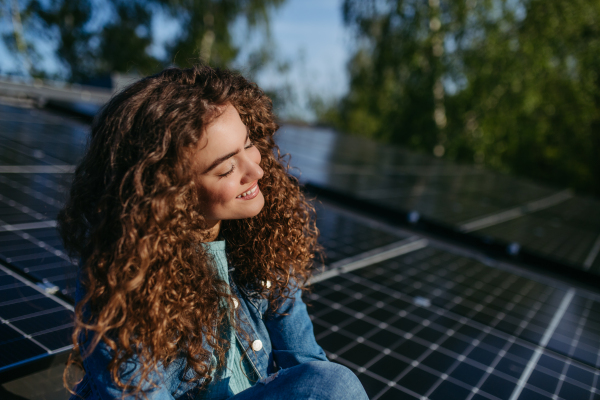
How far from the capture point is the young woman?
1.38 meters

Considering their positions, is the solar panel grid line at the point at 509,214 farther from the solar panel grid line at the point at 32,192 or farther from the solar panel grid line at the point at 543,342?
the solar panel grid line at the point at 32,192

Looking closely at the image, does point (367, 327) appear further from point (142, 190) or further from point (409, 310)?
point (142, 190)

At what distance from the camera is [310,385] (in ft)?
4.63

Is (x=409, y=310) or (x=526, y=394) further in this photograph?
(x=409, y=310)

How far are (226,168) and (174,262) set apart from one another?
35cm

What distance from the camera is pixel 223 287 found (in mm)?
1732

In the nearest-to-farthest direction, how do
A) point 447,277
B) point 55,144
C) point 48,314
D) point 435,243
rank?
point 48,314 < point 447,277 < point 435,243 < point 55,144

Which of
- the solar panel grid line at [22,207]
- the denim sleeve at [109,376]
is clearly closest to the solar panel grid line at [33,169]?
the solar panel grid line at [22,207]

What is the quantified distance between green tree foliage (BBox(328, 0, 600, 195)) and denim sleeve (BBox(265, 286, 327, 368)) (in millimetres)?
17580

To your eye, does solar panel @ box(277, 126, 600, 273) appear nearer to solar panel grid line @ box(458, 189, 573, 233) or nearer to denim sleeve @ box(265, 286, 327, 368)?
solar panel grid line @ box(458, 189, 573, 233)

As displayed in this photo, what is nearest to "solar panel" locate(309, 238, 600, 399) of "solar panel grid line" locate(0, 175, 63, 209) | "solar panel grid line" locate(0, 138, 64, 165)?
"solar panel grid line" locate(0, 175, 63, 209)

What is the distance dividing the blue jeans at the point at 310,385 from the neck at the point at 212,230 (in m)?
0.58

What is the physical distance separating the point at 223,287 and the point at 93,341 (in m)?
0.53

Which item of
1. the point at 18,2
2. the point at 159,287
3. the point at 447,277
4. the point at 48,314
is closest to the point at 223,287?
the point at 159,287
